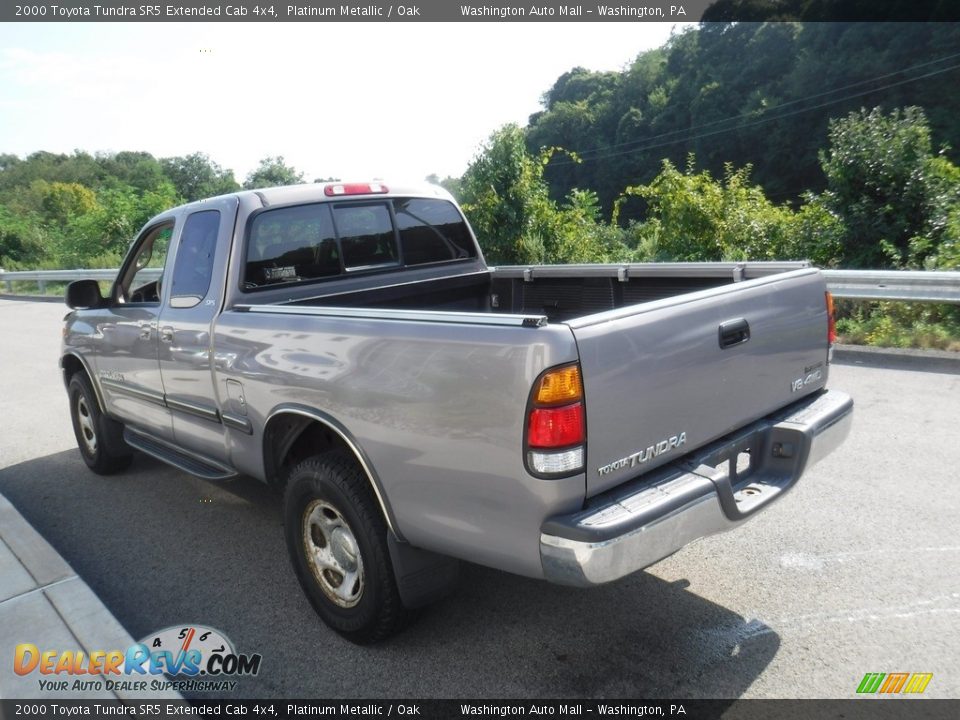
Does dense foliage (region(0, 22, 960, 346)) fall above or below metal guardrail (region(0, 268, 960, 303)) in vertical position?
above

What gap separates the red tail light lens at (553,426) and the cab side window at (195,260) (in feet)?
7.91

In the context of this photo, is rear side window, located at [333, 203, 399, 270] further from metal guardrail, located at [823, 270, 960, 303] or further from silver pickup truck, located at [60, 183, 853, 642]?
metal guardrail, located at [823, 270, 960, 303]

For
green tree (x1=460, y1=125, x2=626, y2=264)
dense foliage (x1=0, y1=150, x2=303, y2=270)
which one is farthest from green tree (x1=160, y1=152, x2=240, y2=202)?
green tree (x1=460, y1=125, x2=626, y2=264)

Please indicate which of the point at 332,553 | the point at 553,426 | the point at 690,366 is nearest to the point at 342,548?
the point at 332,553

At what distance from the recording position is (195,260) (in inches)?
168

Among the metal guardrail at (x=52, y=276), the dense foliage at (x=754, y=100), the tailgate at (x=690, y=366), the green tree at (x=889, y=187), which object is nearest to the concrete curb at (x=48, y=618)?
the tailgate at (x=690, y=366)

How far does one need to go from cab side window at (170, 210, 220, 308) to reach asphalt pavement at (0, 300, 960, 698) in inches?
58.4

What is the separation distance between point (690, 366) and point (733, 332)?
32cm

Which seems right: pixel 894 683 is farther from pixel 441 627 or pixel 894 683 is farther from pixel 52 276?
pixel 52 276

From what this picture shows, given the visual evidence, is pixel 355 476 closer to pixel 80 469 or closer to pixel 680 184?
pixel 80 469

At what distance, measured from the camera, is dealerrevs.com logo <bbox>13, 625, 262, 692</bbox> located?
2.95 metres

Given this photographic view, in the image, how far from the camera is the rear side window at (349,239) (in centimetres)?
412

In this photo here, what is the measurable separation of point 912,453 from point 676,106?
6388 cm

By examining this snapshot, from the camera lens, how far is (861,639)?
9.83ft
